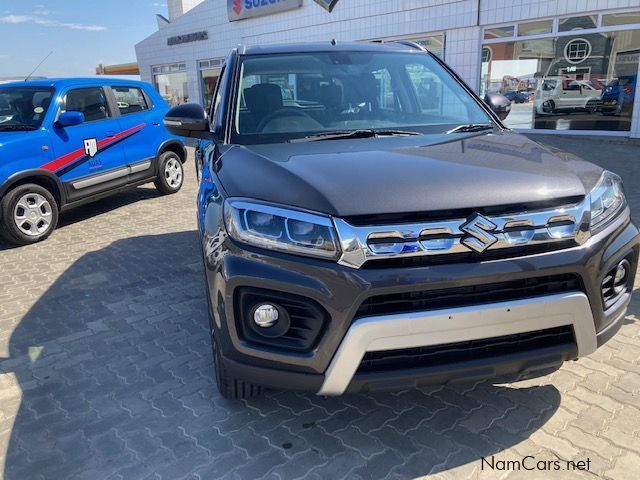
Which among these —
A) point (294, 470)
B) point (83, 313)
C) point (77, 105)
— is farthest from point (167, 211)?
point (294, 470)

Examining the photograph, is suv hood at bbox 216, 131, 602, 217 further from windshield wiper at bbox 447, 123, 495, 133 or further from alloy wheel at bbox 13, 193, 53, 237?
alloy wheel at bbox 13, 193, 53, 237

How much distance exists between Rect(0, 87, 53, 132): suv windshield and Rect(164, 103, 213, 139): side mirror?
142 inches

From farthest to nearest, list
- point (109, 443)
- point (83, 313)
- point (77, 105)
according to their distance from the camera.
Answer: point (77, 105) < point (83, 313) < point (109, 443)

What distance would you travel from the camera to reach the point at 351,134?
2.88 metres

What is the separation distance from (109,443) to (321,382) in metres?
1.20

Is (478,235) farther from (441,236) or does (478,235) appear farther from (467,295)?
(467,295)

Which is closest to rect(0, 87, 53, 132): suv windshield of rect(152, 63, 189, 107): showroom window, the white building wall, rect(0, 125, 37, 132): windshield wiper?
rect(0, 125, 37, 132): windshield wiper

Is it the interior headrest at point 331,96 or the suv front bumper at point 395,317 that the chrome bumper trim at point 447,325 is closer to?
the suv front bumper at point 395,317

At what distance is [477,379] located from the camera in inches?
81.7

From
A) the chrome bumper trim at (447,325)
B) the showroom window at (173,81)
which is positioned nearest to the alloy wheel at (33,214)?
the chrome bumper trim at (447,325)

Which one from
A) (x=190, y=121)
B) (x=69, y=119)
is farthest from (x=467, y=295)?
(x=69, y=119)

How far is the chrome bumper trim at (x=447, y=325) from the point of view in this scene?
1896 mm

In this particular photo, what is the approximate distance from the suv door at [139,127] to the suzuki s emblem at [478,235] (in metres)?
6.19

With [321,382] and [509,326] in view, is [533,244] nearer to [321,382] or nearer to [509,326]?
[509,326]
